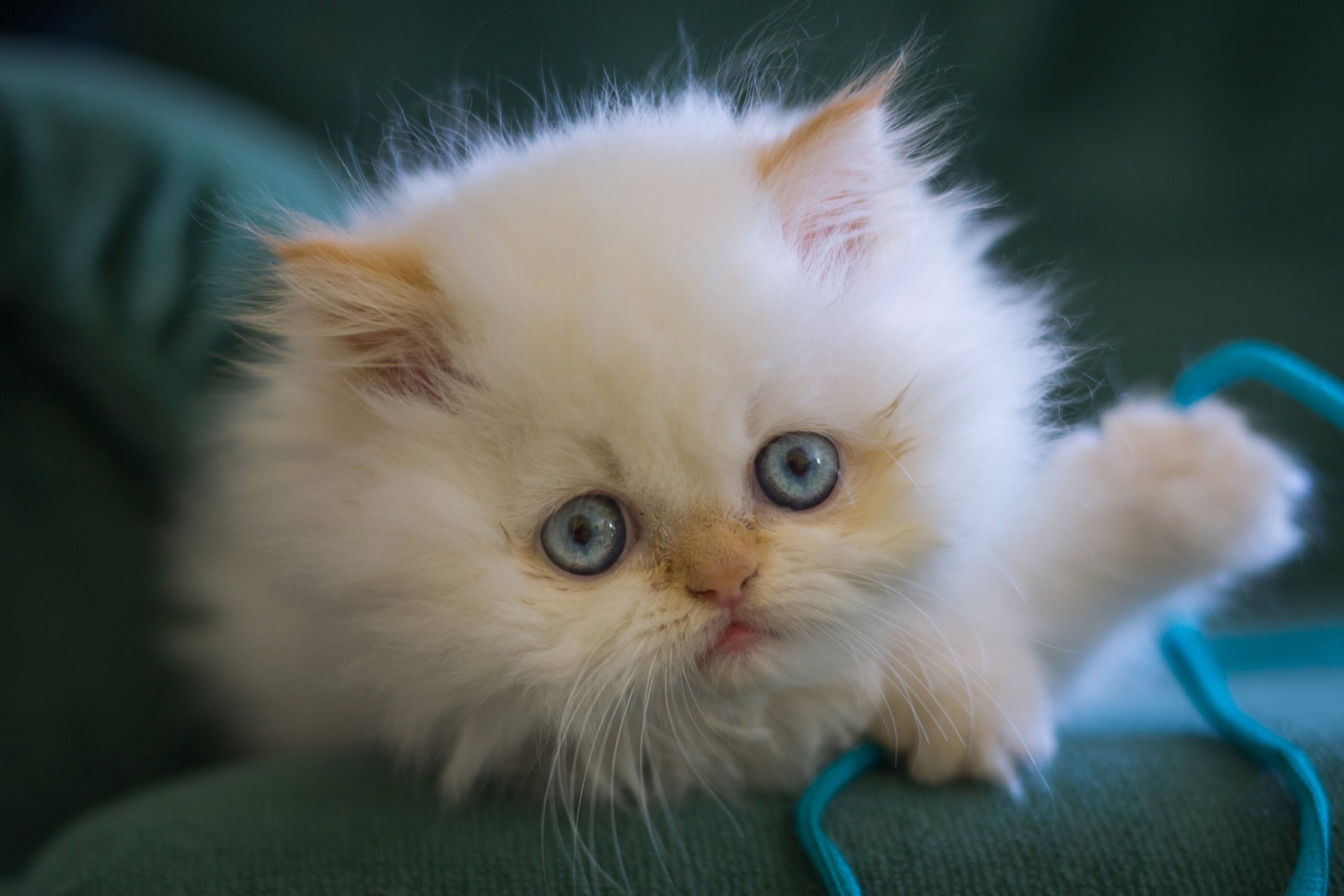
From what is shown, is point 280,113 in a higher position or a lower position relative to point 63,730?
higher

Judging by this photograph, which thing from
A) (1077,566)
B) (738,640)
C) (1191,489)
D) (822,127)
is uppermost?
(822,127)

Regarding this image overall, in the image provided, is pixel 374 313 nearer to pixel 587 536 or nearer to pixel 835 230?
pixel 587 536

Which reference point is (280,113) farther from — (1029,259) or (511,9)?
(1029,259)

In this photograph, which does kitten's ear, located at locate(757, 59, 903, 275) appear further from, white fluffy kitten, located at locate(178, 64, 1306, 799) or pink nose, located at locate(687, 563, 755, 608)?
pink nose, located at locate(687, 563, 755, 608)

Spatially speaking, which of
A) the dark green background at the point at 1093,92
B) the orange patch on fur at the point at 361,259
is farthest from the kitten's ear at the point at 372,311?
the dark green background at the point at 1093,92

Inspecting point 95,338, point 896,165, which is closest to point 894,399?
point 896,165

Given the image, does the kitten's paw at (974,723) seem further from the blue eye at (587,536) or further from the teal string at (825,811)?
the blue eye at (587,536)

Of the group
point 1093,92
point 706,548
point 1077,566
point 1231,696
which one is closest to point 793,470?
point 706,548
